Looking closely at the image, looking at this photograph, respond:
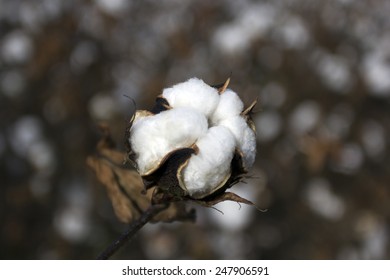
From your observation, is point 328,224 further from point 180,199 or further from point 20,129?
point 180,199

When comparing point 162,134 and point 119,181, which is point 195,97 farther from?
point 119,181

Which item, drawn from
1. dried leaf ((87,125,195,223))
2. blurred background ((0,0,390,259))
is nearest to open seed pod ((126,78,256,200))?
dried leaf ((87,125,195,223))

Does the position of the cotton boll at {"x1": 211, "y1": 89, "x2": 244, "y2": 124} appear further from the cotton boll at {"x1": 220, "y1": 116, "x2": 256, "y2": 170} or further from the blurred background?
the blurred background

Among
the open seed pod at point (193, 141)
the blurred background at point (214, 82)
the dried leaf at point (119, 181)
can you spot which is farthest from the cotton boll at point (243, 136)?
the blurred background at point (214, 82)

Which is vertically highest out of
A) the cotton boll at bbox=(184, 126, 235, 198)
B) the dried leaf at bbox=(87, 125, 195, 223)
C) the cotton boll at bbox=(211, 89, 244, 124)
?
the cotton boll at bbox=(211, 89, 244, 124)

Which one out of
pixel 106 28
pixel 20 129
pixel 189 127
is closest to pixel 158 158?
pixel 189 127

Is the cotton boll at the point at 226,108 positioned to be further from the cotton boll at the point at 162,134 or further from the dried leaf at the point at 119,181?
the dried leaf at the point at 119,181

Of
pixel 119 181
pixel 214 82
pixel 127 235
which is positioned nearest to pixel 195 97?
pixel 127 235
